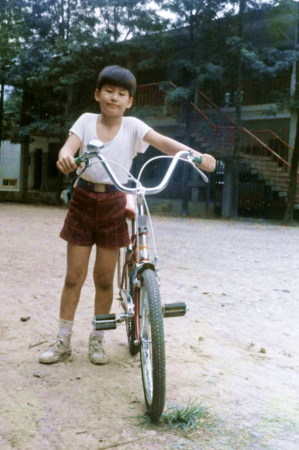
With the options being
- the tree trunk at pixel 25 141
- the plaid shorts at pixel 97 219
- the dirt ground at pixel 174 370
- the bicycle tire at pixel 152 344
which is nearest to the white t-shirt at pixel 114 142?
the plaid shorts at pixel 97 219

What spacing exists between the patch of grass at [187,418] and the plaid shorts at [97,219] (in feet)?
3.61

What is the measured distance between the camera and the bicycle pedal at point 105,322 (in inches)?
124

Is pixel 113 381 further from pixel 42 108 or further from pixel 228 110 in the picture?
pixel 42 108

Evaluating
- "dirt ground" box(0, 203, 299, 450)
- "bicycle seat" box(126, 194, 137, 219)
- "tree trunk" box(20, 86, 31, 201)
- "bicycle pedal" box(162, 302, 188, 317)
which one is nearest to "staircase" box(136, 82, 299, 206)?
"tree trunk" box(20, 86, 31, 201)

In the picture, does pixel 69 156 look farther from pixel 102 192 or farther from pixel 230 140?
pixel 230 140

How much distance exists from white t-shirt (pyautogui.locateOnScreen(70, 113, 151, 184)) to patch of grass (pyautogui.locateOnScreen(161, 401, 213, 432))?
4.50 feet

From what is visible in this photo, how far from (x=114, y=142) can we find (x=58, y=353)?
136cm

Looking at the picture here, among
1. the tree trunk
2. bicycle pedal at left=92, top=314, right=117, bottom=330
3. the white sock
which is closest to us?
bicycle pedal at left=92, top=314, right=117, bottom=330

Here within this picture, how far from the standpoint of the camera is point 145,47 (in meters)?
18.7

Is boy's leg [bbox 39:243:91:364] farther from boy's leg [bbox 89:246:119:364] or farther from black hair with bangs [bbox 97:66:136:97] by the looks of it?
black hair with bangs [bbox 97:66:136:97]

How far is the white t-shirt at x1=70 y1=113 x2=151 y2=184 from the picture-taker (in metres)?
3.26

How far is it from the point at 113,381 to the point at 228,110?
19305 mm

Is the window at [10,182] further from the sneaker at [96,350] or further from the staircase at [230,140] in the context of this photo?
the sneaker at [96,350]

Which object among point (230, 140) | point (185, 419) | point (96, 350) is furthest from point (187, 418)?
point (230, 140)
